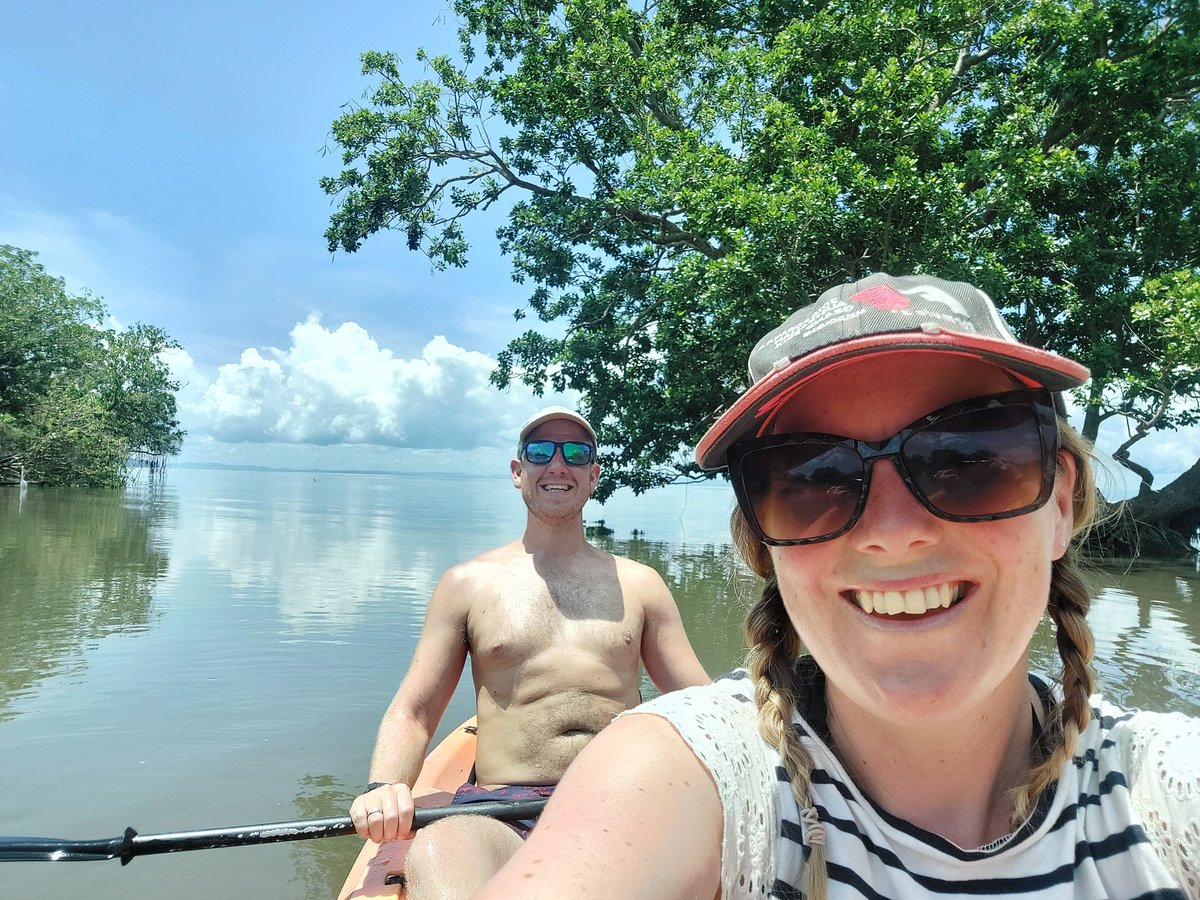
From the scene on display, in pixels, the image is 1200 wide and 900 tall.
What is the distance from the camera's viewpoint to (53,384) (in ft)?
138

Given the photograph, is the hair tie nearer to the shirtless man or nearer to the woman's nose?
the woman's nose

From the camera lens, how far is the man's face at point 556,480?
148 inches

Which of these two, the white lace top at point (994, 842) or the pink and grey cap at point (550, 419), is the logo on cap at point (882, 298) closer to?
the white lace top at point (994, 842)

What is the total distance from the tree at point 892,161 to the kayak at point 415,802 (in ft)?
30.3

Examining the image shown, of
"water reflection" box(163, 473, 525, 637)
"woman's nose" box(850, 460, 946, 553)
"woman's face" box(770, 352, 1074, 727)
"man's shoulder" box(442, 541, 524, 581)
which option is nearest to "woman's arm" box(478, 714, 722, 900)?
"woman's face" box(770, 352, 1074, 727)

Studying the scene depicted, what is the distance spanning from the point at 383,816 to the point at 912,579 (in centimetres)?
228

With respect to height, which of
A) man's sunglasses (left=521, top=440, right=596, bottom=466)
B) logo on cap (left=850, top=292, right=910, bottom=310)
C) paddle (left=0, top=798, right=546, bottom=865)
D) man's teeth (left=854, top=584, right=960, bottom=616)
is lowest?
paddle (left=0, top=798, right=546, bottom=865)

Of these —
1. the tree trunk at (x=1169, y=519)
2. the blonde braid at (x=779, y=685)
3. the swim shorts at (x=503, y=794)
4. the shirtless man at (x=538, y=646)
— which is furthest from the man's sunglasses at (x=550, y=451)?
the tree trunk at (x=1169, y=519)

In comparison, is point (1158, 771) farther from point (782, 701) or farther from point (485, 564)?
point (485, 564)

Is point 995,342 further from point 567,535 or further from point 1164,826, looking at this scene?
point 567,535

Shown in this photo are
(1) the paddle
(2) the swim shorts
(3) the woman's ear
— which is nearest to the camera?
(3) the woman's ear

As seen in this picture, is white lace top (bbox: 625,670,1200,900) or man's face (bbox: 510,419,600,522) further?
man's face (bbox: 510,419,600,522)

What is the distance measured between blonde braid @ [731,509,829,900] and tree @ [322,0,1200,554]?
1047 cm

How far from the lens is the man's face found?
3.77 metres
